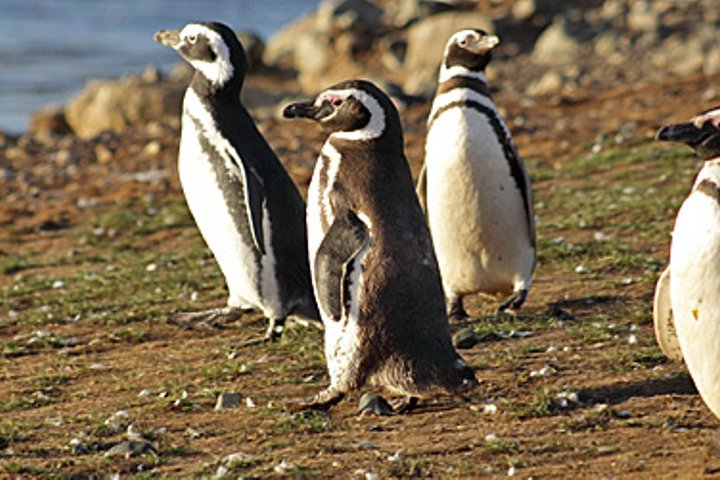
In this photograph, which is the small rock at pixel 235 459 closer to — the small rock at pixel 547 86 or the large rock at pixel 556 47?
the small rock at pixel 547 86

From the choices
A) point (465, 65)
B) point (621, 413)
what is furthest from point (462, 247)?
point (621, 413)

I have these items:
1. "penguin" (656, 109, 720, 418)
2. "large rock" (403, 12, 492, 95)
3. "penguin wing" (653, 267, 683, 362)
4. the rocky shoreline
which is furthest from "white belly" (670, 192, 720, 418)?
"large rock" (403, 12, 492, 95)

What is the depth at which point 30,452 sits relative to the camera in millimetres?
5426

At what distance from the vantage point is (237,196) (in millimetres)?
7398

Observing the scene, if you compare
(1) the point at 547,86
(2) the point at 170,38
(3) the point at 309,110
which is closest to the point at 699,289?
(3) the point at 309,110

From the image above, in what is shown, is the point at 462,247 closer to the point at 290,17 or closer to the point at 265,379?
the point at 265,379

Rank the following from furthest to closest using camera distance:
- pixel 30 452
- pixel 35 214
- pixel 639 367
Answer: pixel 35 214, pixel 639 367, pixel 30 452

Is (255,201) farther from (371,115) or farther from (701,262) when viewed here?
(701,262)

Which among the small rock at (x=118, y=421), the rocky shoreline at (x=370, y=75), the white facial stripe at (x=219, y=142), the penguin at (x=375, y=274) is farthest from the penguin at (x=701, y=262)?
the rocky shoreline at (x=370, y=75)

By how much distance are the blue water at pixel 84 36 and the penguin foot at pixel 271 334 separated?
1642cm

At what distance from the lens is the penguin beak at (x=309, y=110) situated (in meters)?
6.01

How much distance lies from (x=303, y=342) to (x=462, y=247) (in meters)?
1.24

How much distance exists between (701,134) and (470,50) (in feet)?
9.85

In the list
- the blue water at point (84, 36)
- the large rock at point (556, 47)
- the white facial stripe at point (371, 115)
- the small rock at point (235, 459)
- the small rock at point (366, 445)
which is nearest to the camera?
the small rock at point (235, 459)
